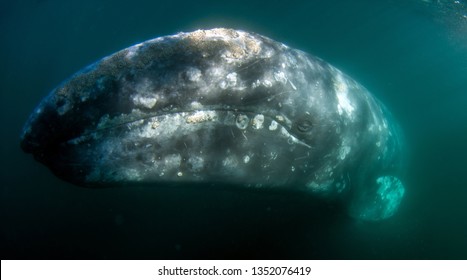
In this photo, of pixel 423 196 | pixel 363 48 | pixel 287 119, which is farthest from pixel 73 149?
pixel 363 48

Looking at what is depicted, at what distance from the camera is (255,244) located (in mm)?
8375

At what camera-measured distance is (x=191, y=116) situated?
3400mm

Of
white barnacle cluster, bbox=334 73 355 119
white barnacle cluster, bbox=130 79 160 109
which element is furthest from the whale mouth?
white barnacle cluster, bbox=334 73 355 119

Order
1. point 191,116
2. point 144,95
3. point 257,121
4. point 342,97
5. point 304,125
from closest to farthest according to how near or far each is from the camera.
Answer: point 144,95
point 191,116
point 257,121
point 304,125
point 342,97

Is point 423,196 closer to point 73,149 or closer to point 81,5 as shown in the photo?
point 73,149

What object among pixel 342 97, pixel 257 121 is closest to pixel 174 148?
pixel 257 121

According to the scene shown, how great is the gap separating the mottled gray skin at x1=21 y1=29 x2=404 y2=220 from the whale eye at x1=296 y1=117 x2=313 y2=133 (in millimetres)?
15

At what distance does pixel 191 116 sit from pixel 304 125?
63.0 inches

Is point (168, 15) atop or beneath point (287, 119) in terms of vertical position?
atop

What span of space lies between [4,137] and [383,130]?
105ft

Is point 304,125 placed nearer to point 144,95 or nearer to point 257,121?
point 257,121

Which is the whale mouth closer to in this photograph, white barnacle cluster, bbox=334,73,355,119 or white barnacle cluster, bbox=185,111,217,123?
white barnacle cluster, bbox=185,111,217,123

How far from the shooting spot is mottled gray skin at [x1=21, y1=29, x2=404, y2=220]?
3.17 meters
